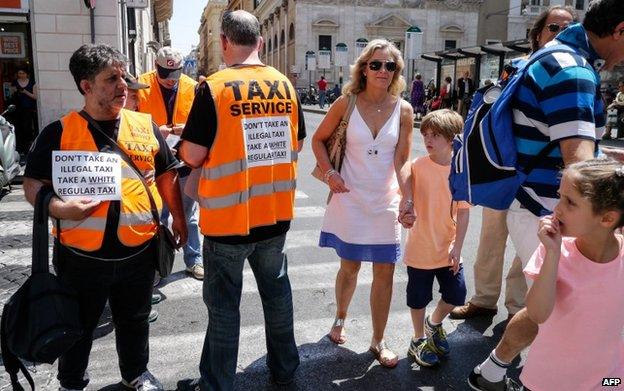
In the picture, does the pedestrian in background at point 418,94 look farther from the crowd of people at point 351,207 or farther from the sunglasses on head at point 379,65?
the sunglasses on head at point 379,65

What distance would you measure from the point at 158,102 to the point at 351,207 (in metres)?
2.13

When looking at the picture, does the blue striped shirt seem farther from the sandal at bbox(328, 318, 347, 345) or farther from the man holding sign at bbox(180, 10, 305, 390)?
the sandal at bbox(328, 318, 347, 345)

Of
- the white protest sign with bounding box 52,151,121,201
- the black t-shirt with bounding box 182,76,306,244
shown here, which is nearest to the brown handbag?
the black t-shirt with bounding box 182,76,306,244

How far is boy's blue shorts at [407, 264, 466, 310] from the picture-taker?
11.2ft

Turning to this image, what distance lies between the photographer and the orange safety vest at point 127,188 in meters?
2.55

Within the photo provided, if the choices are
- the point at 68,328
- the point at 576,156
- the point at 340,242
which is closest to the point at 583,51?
the point at 576,156

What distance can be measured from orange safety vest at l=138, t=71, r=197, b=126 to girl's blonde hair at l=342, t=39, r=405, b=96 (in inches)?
68.0

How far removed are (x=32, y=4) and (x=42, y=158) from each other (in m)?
11.2

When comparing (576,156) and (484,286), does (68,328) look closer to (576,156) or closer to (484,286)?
(576,156)

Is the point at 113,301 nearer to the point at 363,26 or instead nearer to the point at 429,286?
the point at 429,286

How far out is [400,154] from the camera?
11.0ft

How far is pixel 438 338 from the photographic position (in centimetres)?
355

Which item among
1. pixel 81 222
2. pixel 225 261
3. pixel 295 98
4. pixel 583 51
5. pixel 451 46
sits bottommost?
pixel 225 261

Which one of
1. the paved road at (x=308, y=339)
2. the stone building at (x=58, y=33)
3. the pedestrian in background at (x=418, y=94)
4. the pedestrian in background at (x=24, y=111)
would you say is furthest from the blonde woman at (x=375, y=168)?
the pedestrian in background at (x=418, y=94)
